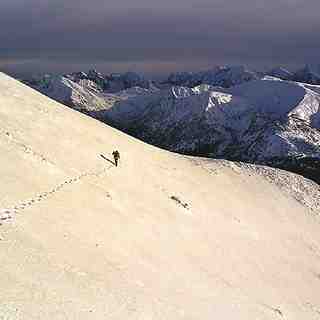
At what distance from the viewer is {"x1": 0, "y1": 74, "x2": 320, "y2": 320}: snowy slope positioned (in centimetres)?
2859

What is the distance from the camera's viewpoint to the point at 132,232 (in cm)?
4359

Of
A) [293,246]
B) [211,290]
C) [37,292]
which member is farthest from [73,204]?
[293,246]

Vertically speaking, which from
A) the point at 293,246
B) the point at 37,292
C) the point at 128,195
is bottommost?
the point at 293,246

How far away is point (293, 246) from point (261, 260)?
33.1 ft

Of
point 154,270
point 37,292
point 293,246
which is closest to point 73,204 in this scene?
point 154,270

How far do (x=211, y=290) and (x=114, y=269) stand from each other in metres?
7.75

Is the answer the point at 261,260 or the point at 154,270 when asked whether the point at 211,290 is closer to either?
the point at 154,270

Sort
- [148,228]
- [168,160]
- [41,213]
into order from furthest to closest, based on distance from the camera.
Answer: [168,160] < [148,228] < [41,213]

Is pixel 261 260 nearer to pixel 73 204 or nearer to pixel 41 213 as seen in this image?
pixel 73 204

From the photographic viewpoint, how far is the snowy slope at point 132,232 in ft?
93.8

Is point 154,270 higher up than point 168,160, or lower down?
higher up

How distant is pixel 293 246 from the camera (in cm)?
6300

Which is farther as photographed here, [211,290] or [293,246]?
[293,246]

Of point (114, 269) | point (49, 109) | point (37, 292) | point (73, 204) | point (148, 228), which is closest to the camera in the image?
point (37, 292)
